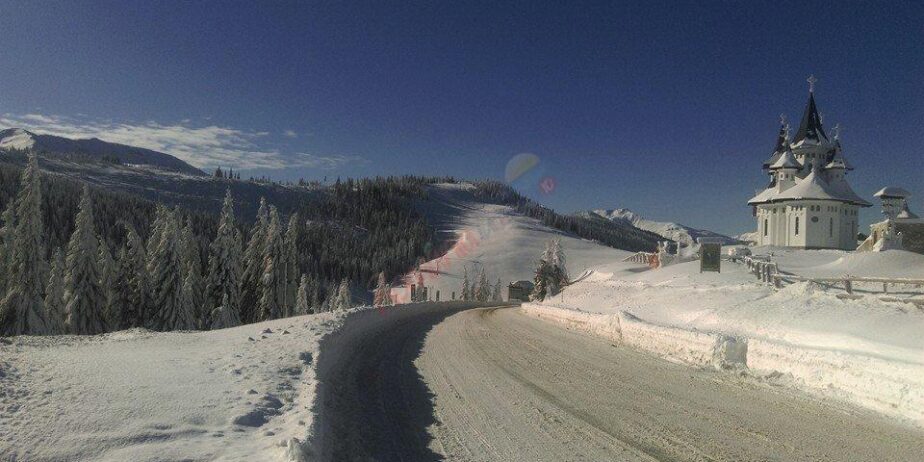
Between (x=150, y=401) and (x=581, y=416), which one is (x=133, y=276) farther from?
(x=581, y=416)

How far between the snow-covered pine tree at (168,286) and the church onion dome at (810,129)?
6406 centimetres

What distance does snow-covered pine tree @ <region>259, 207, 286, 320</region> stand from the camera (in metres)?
43.0

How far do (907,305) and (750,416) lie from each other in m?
9.37

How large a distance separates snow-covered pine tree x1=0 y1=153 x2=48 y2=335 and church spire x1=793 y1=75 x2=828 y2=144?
232ft

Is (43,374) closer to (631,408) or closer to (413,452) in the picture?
(413,452)

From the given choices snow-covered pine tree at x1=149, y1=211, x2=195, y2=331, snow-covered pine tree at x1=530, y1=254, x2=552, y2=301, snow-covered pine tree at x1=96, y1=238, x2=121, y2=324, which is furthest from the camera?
snow-covered pine tree at x1=530, y1=254, x2=552, y2=301

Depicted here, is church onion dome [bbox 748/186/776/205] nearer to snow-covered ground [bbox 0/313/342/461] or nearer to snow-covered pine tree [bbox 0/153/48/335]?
snow-covered ground [bbox 0/313/342/461]

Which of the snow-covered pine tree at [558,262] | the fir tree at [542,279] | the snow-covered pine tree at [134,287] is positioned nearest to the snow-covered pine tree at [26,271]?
the snow-covered pine tree at [134,287]

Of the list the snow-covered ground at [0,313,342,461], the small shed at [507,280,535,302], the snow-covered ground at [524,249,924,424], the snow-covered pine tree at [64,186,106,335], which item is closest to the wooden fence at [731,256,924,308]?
the snow-covered ground at [524,249,924,424]

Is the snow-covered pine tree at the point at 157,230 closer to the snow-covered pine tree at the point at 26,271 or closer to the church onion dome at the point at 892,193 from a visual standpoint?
the snow-covered pine tree at the point at 26,271

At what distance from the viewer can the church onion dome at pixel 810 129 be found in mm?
61156

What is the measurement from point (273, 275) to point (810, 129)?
60312 millimetres

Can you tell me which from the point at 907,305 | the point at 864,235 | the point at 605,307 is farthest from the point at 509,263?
the point at 907,305

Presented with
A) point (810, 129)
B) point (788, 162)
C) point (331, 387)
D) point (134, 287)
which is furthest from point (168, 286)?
point (810, 129)
